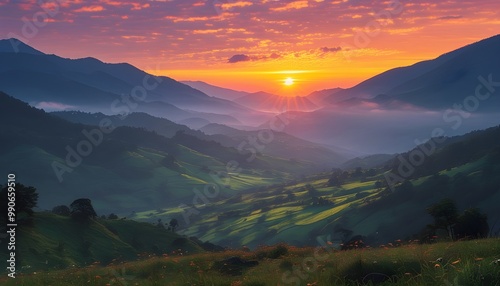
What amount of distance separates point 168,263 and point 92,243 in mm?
73714

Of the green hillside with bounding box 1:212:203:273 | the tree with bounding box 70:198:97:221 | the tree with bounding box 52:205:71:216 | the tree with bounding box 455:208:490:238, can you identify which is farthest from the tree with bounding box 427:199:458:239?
the tree with bounding box 52:205:71:216

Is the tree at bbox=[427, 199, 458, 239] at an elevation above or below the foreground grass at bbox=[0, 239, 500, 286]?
below

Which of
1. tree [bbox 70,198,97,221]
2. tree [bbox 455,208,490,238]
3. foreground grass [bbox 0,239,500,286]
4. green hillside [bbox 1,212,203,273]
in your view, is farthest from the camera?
tree [bbox 70,198,97,221]

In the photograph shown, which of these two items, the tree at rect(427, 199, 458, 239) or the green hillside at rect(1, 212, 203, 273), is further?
the green hillside at rect(1, 212, 203, 273)

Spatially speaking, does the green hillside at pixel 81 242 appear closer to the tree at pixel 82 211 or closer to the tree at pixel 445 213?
the tree at pixel 82 211

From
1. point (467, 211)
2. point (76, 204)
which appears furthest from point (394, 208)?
point (467, 211)

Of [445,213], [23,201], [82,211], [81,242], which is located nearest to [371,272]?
[445,213]

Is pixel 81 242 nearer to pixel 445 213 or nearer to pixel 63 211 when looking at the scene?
pixel 63 211

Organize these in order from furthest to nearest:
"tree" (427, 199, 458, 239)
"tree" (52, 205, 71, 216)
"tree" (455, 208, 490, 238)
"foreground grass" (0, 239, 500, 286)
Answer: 1. "tree" (52, 205, 71, 216)
2. "tree" (455, 208, 490, 238)
3. "tree" (427, 199, 458, 239)
4. "foreground grass" (0, 239, 500, 286)

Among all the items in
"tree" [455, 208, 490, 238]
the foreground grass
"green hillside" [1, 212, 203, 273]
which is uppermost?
the foreground grass

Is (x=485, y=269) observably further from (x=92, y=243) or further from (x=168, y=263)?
(x=92, y=243)

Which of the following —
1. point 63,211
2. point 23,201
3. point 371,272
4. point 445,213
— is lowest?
point 63,211

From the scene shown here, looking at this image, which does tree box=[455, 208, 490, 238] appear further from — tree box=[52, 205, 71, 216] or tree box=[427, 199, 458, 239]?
tree box=[52, 205, 71, 216]

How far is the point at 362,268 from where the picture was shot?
13.9 m
